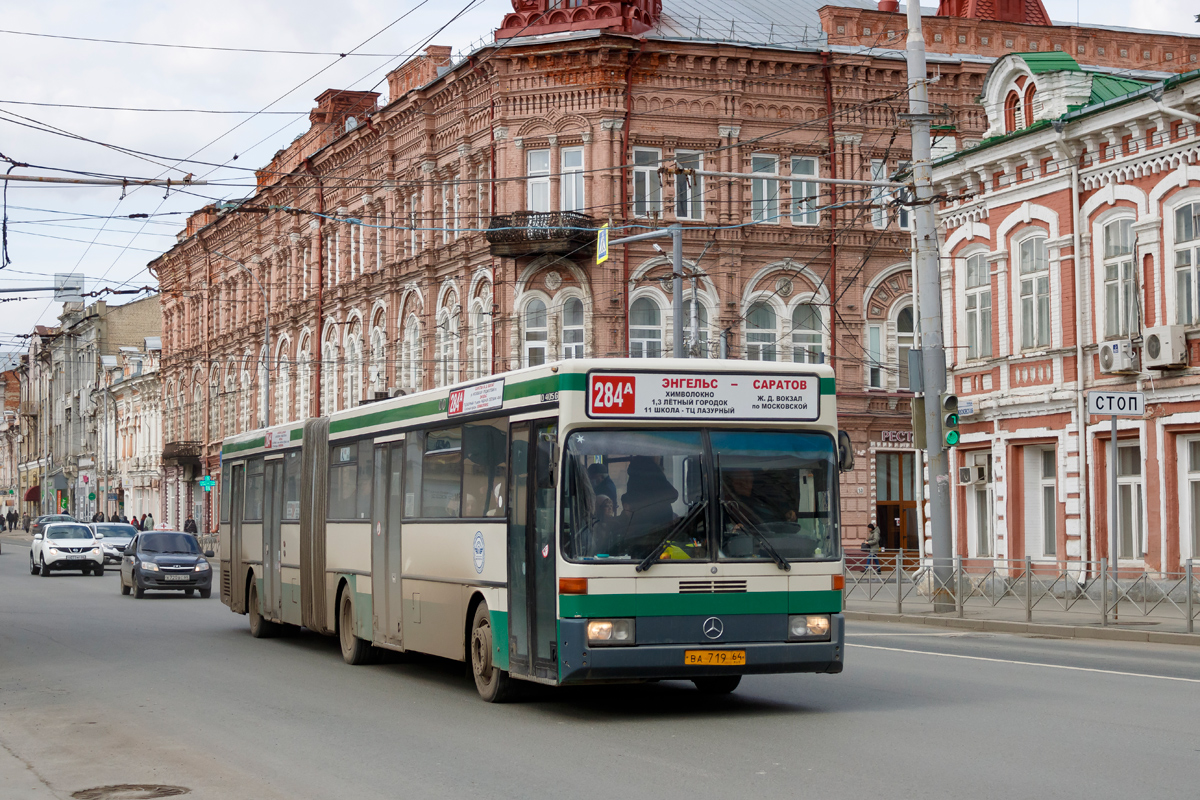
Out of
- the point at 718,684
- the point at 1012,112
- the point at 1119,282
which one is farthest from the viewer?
the point at 1012,112

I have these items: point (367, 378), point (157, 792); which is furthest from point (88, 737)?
point (367, 378)

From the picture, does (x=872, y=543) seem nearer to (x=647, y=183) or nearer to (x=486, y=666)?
(x=647, y=183)

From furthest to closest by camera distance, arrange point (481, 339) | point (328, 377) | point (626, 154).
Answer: point (328, 377), point (481, 339), point (626, 154)

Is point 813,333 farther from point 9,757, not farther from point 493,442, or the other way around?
point 9,757

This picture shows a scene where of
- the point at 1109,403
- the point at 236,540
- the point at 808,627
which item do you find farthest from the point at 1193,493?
the point at 808,627

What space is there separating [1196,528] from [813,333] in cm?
2014

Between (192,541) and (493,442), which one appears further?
(192,541)

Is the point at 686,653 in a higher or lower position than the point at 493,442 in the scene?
lower

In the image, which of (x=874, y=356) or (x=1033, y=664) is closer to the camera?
(x=1033, y=664)

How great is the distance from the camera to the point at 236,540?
76.8 ft

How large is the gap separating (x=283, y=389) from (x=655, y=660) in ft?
173

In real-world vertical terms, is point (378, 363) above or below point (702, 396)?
above

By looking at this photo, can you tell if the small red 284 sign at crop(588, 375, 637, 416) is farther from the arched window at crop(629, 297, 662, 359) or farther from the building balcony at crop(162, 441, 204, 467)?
the building balcony at crop(162, 441, 204, 467)

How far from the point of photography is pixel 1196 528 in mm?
25922
